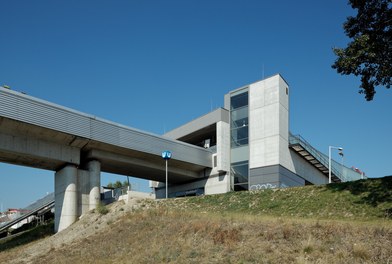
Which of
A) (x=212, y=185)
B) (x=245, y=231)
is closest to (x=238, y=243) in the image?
(x=245, y=231)

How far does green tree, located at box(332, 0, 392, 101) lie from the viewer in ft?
75.8

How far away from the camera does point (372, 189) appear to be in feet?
85.5

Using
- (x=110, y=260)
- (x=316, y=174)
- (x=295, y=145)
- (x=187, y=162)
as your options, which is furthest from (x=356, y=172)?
(x=110, y=260)

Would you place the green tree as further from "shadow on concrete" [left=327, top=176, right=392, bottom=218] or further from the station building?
the station building

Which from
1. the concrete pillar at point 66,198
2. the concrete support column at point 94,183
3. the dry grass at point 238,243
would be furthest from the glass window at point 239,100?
the dry grass at point 238,243

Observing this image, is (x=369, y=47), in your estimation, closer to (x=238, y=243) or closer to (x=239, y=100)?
(x=238, y=243)

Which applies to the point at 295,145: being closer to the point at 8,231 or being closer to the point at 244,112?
the point at 244,112

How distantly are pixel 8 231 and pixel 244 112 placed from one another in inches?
1348

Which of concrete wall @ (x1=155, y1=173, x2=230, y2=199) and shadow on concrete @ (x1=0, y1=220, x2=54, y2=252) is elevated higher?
concrete wall @ (x1=155, y1=173, x2=230, y2=199)

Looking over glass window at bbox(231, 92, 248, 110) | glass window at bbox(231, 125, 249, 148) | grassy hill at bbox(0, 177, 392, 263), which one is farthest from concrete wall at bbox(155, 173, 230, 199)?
grassy hill at bbox(0, 177, 392, 263)

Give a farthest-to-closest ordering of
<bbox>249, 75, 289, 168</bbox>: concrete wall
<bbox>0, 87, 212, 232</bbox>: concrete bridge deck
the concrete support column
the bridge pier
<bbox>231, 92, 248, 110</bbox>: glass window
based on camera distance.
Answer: <bbox>231, 92, 248, 110</bbox>: glass window, <bbox>249, 75, 289, 168</bbox>: concrete wall, the concrete support column, the bridge pier, <bbox>0, 87, 212, 232</bbox>: concrete bridge deck

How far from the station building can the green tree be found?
67.1 feet

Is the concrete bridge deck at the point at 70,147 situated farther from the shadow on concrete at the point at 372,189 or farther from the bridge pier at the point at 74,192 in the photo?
the shadow on concrete at the point at 372,189

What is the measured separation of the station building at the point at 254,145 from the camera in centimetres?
4512
